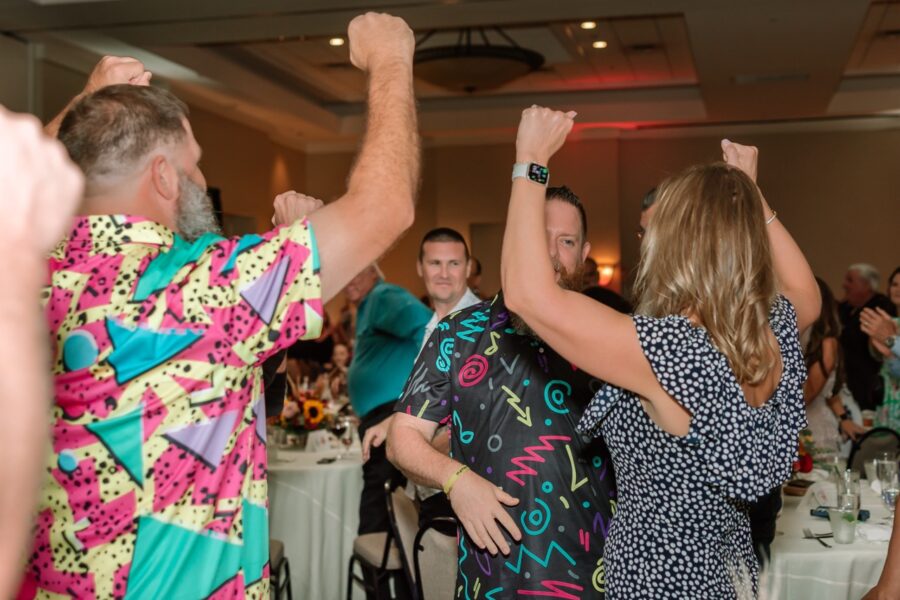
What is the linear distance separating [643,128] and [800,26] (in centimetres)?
578

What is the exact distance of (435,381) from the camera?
224 cm

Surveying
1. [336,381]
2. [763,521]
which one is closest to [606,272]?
[336,381]

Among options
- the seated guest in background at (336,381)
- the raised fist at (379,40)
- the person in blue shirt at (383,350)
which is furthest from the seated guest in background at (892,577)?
the seated guest in background at (336,381)

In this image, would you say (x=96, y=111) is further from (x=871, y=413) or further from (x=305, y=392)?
(x=871, y=413)

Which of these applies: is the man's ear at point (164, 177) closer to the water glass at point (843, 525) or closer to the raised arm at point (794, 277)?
the raised arm at point (794, 277)

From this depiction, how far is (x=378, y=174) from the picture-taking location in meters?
1.33

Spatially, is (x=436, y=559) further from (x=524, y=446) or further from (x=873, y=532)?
(x=873, y=532)

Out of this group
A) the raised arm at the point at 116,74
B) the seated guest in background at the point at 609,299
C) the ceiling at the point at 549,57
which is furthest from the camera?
the ceiling at the point at 549,57

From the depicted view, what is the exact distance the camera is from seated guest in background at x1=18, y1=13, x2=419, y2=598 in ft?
4.12

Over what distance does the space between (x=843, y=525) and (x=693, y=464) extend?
1568 mm

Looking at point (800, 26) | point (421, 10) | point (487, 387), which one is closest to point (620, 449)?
point (487, 387)

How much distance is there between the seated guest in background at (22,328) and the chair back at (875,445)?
4.69 m

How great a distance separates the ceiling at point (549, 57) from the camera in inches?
286

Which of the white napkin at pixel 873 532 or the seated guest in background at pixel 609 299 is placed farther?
the seated guest in background at pixel 609 299
